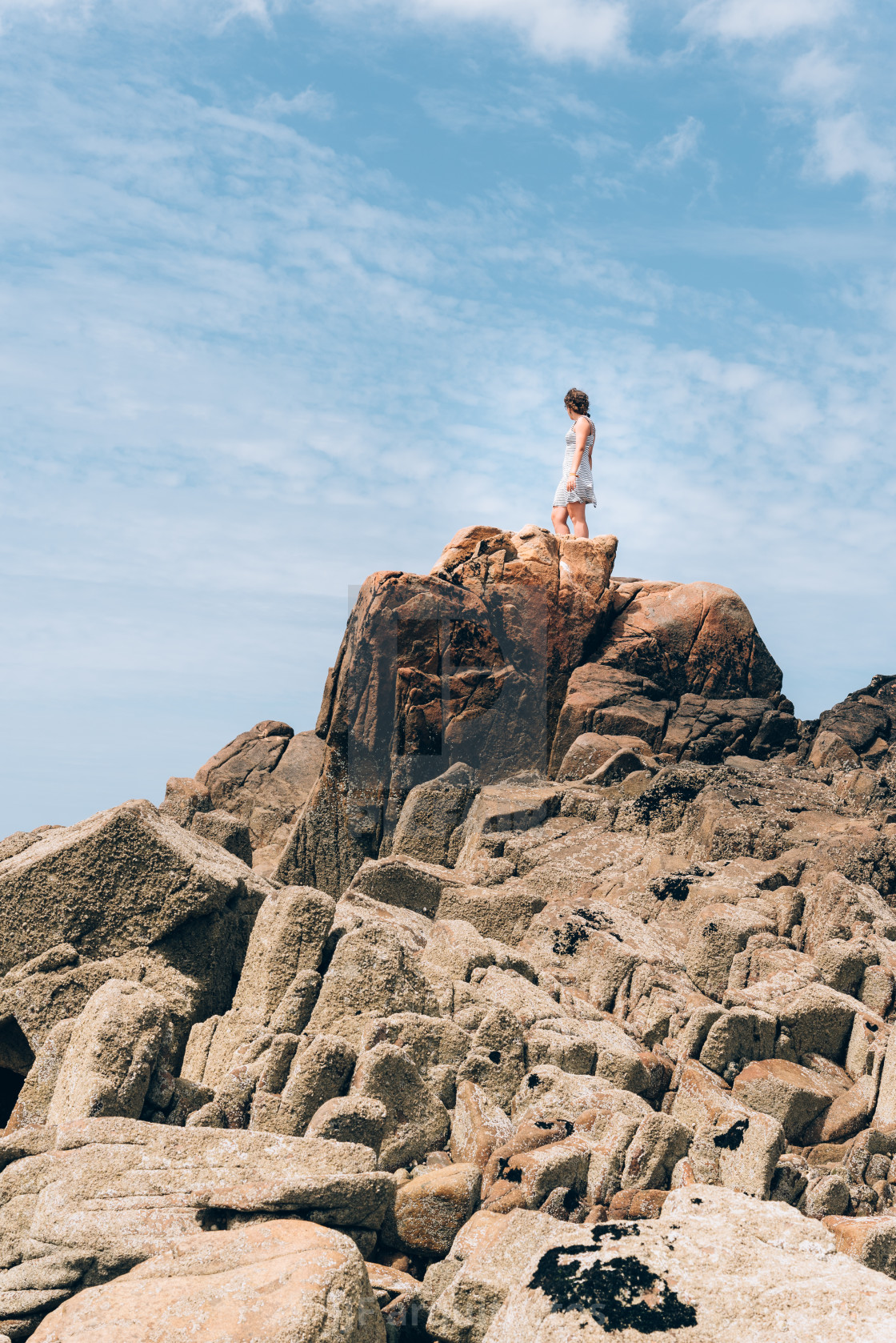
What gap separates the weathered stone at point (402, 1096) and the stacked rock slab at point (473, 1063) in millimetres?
26

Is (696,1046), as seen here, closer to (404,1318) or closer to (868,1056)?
(868,1056)

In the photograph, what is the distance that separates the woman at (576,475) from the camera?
26.6 m

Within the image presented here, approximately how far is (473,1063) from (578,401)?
63.4 ft

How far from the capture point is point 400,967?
37.8 feet

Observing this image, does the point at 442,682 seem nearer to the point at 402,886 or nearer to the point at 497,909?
the point at 402,886

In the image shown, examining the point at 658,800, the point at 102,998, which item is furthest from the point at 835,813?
the point at 102,998

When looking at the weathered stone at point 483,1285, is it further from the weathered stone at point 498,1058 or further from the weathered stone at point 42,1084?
the weathered stone at point 42,1084

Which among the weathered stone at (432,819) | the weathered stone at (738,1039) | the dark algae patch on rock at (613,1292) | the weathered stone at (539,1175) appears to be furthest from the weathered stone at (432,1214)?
the weathered stone at (432,819)

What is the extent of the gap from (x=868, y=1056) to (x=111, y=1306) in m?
8.48

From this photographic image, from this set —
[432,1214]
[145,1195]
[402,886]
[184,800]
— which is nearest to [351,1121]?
[432,1214]

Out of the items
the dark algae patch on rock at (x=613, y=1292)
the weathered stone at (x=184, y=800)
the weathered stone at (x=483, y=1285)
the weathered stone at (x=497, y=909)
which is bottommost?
the weathered stone at (x=483, y=1285)

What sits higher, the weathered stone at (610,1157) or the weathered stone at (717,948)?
the weathered stone at (717,948)

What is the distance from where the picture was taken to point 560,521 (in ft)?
90.8

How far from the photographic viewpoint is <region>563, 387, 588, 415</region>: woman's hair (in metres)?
26.7
